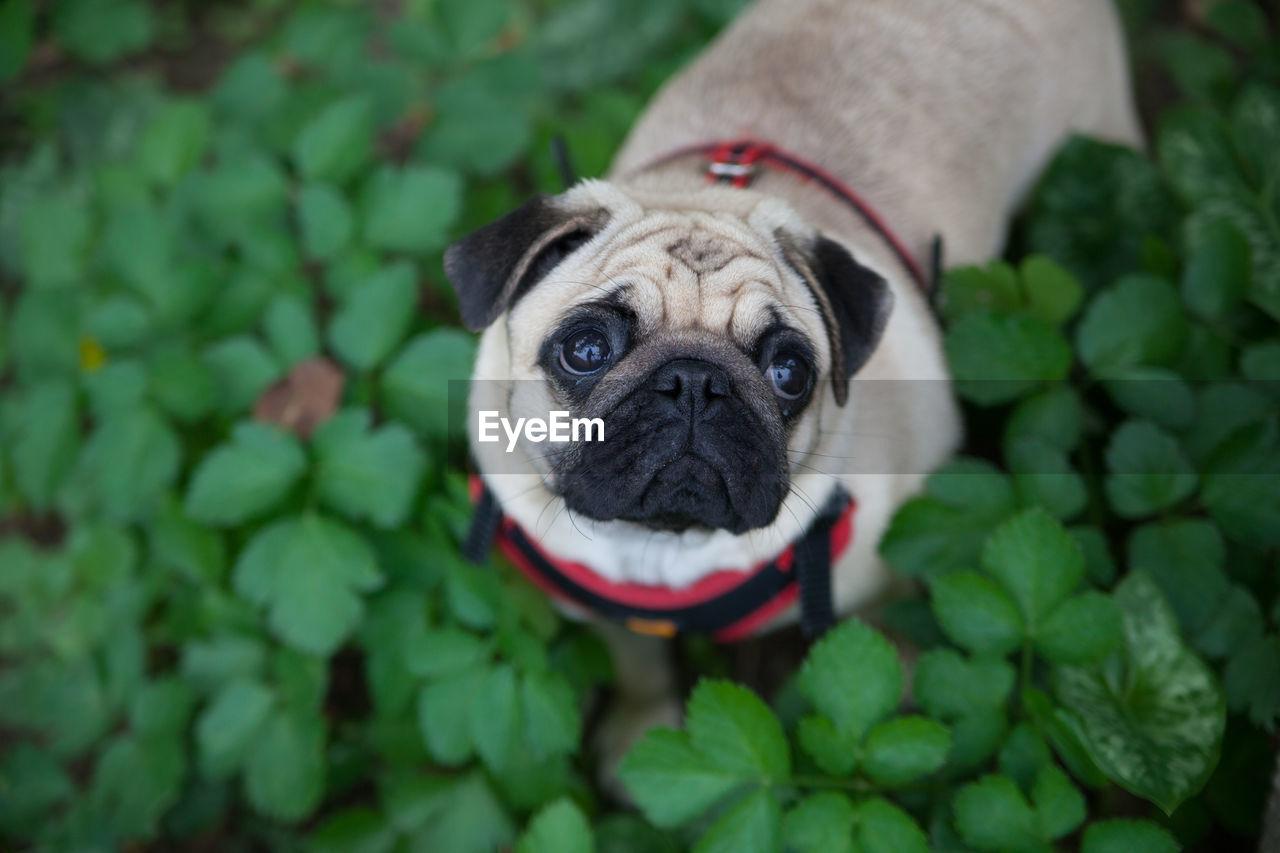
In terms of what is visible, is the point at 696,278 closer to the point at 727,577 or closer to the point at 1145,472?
the point at 727,577

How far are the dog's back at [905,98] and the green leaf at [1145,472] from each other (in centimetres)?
83

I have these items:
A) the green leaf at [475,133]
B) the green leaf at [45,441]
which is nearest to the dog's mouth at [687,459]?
the green leaf at [475,133]

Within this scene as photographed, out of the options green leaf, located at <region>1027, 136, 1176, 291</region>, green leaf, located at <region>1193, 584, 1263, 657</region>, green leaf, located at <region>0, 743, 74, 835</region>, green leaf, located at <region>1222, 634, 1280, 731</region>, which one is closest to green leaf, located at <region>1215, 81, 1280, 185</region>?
green leaf, located at <region>1027, 136, 1176, 291</region>

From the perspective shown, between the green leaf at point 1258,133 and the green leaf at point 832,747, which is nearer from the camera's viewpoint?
the green leaf at point 832,747

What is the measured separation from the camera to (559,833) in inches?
70.6

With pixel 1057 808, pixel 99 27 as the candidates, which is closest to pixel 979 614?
pixel 1057 808

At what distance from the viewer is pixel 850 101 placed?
8.70 ft

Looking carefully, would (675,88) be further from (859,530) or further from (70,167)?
(70,167)

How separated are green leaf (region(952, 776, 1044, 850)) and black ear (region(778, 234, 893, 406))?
88 centimetres

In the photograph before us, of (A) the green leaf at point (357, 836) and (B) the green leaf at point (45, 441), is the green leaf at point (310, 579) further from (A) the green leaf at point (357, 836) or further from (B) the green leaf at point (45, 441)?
(B) the green leaf at point (45, 441)

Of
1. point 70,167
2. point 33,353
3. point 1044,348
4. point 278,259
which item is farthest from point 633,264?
point 70,167

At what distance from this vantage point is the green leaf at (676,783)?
1721mm

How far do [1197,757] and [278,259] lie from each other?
2.83m

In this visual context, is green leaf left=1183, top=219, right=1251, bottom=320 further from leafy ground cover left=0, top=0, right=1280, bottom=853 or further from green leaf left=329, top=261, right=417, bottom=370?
green leaf left=329, top=261, right=417, bottom=370
